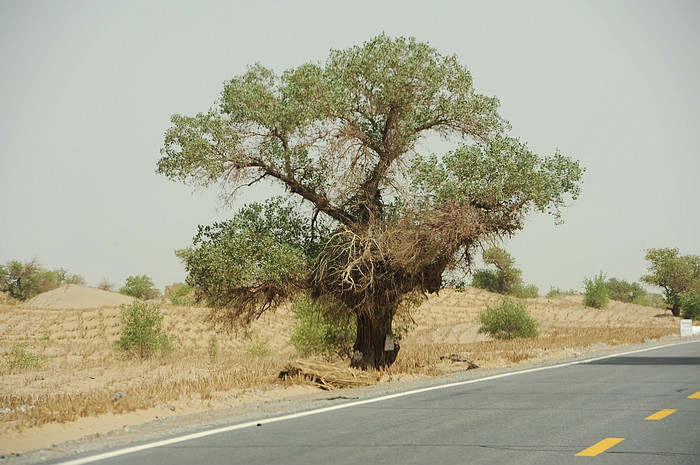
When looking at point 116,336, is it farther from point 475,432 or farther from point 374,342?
point 475,432

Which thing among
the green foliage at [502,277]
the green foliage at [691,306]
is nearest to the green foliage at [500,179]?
the green foliage at [691,306]

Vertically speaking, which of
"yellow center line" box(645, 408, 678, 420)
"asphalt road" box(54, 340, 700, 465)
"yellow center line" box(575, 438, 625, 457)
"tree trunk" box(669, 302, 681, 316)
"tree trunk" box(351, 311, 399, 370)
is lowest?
"yellow center line" box(645, 408, 678, 420)

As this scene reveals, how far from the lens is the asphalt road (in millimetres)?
8305

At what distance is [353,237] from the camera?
20906mm

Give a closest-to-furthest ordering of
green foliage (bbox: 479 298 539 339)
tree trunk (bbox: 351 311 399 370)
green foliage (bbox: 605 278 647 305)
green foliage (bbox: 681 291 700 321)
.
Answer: tree trunk (bbox: 351 311 399 370)
green foliage (bbox: 479 298 539 339)
green foliage (bbox: 681 291 700 321)
green foliage (bbox: 605 278 647 305)

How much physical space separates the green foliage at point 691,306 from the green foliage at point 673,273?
17.2m

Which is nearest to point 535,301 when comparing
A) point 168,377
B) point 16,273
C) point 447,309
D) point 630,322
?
point 447,309

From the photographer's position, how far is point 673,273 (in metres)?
106

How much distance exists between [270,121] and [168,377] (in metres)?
10.5

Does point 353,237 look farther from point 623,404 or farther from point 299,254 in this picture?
point 623,404

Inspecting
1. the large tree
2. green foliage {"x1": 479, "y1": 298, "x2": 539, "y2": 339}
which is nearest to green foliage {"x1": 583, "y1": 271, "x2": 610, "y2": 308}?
green foliage {"x1": 479, "y1": 298, "x2": 539, "y2": 339}

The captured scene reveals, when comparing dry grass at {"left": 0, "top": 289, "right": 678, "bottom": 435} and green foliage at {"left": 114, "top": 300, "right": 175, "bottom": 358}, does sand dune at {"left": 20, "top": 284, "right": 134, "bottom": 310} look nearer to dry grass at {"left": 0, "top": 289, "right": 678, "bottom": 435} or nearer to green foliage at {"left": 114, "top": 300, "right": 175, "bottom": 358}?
dry grass at {"left": 0, "top": 289, "right": 678, "bottom": 435}

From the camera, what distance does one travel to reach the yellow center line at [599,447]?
8.38m

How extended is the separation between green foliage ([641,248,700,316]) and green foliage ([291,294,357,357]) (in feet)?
260
